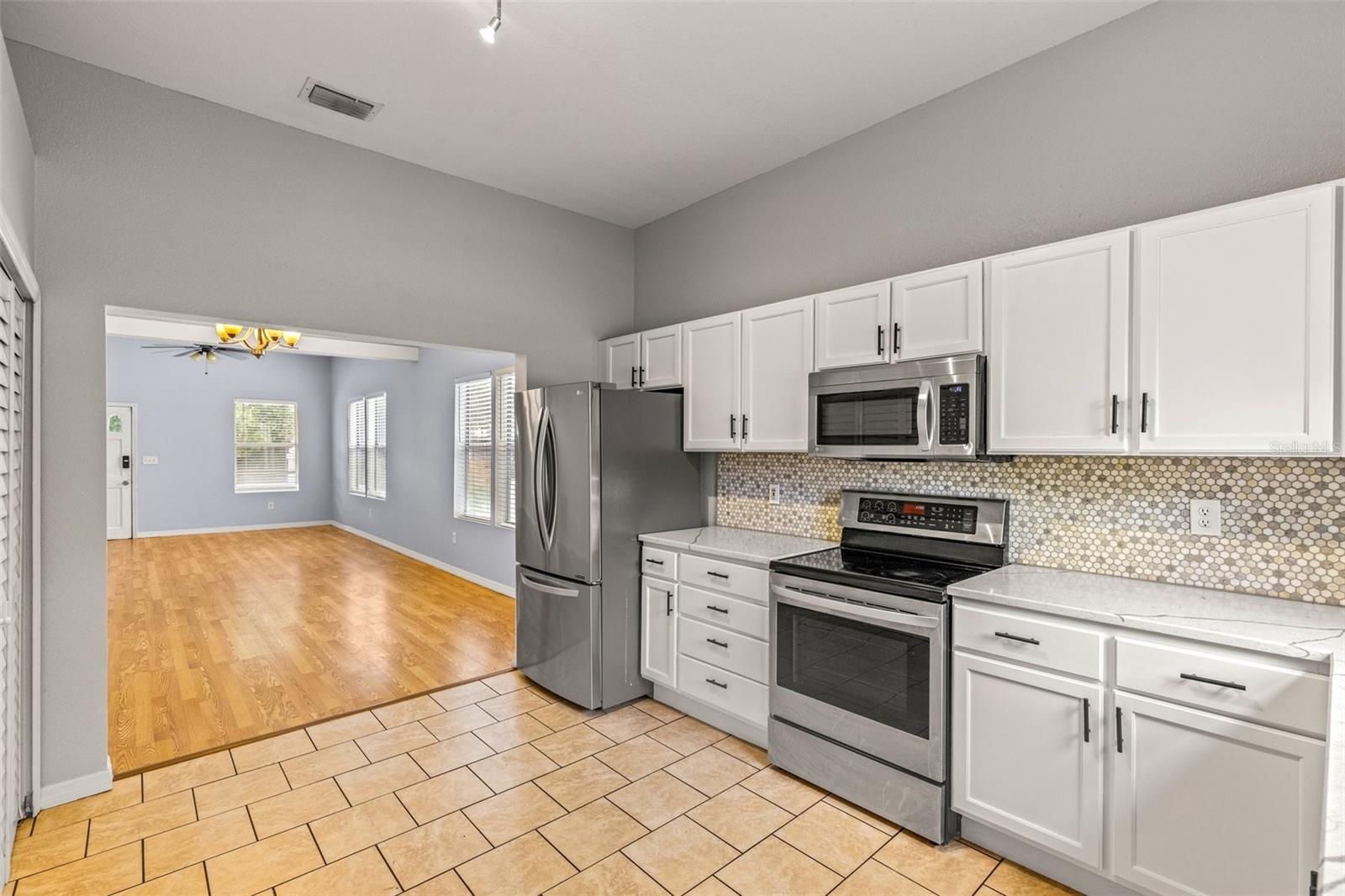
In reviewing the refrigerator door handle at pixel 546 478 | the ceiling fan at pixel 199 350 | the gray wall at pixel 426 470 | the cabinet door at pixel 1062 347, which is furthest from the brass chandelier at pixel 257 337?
the cabinet door at pixel 1062 347

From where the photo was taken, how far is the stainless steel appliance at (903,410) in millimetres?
2473

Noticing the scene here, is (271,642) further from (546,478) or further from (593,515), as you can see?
(593,515)

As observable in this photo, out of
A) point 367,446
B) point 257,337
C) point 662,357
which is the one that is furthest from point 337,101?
point 367,446

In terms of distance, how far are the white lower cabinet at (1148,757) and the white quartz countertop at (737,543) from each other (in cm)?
92

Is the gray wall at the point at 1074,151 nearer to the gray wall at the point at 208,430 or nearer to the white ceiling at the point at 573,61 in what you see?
the white ceiling at the point at 573,61

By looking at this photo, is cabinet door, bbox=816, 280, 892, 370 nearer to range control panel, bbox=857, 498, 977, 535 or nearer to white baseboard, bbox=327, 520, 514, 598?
range control panel, bbox=857, 498, 977, 535

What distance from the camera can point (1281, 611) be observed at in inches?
75.0

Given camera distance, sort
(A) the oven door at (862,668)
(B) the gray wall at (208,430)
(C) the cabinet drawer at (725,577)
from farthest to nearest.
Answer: (B) the gray wall at (208,430)
(C) the cabinet drawer at (725,577)
(A) the oven door at (862,668)

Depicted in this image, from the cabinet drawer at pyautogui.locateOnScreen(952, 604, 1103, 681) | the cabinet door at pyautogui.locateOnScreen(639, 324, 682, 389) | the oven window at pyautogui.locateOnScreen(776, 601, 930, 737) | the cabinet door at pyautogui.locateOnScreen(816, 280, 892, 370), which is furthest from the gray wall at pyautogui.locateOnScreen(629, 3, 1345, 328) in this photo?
the oven window at pyautogui.locateOnScreen(776, 601, 930, 737)

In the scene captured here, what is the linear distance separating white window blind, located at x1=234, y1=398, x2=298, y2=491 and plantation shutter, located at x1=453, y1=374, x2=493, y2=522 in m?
5.17

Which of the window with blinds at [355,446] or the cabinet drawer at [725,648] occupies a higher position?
the window with blinds at [355,446]

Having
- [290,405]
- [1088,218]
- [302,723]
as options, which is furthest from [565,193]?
[290,405]

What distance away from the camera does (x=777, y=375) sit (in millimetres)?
3248

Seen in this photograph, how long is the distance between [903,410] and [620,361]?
208 cm
